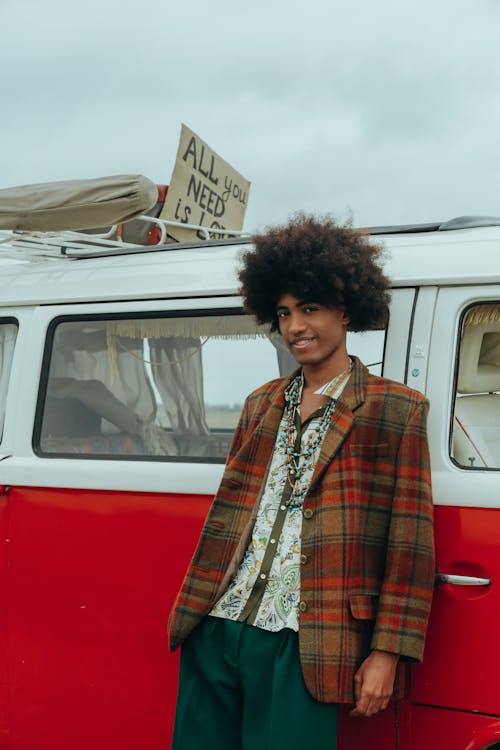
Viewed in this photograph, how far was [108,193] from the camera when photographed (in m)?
3.50

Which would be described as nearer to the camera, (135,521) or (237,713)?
(237,713)

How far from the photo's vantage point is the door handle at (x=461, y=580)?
98.8 inches

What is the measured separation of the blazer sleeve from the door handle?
20cm

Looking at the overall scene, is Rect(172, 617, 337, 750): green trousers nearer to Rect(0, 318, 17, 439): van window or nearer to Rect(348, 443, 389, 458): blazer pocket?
Rect(348, 443, 389, 458): blazer pocket

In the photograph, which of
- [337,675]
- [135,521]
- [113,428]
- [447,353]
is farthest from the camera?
[113,428]

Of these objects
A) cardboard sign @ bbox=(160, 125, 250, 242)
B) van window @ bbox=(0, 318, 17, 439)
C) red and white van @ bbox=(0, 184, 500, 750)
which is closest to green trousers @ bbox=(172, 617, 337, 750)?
red and white van @ bbox=(0, 184, 500, 750)

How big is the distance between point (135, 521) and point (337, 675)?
1045 millimetres

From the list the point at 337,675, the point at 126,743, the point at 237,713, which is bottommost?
the point at 126,743

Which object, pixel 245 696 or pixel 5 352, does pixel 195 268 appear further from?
pixel 245 696

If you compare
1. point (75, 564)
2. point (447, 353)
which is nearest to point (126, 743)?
point (75, 564)

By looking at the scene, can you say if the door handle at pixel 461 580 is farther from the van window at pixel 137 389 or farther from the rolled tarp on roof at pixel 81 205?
the rolled tarp on roof at pixel 81 205

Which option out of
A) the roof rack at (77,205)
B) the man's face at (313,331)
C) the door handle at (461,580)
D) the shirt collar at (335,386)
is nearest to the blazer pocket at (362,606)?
the door handle at (461,580)

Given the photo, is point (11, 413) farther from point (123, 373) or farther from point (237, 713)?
point (237, 713)

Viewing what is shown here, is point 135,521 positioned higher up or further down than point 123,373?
further down
